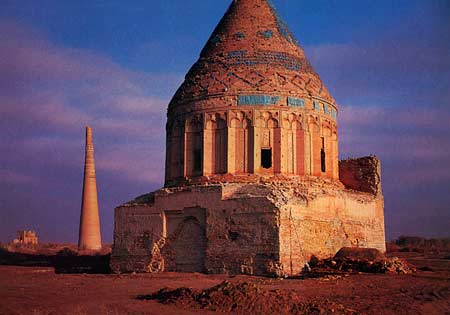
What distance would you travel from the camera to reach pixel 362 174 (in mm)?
25016

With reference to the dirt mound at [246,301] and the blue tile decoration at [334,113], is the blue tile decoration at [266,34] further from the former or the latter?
the dirt mound at [246,301]

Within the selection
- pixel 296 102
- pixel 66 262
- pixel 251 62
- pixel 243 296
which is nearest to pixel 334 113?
pixel 296 102

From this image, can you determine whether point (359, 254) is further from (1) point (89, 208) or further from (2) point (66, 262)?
(1) point (89, 208)

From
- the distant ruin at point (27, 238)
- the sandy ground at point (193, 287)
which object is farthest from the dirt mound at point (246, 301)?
the distant ruin at point (27, 238)

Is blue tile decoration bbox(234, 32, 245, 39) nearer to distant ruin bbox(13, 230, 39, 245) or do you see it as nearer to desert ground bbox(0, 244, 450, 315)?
Answer: desert ground bbox(0, 244, 450, 315)

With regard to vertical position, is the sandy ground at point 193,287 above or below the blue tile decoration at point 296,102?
below

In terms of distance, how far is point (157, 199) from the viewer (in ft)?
65.9

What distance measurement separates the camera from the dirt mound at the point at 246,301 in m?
10.7

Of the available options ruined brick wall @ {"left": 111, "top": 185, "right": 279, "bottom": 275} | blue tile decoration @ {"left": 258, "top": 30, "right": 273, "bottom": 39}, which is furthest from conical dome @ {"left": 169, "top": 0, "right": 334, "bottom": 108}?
ruined brick wall @ {"left": 111, "top": 185, "right": 279, "bottom": 275}

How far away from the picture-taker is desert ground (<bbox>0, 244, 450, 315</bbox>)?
35.9 feet

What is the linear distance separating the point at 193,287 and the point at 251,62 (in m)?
10.5

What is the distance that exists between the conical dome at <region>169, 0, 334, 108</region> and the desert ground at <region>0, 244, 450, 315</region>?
7.96 meters

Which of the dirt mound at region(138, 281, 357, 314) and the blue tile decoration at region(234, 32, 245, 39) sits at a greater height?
the blue tile decoration at region(234, 32, 245, 39)

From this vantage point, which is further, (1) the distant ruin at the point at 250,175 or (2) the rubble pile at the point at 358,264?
(1) the distant ruin at the point at 250,175
